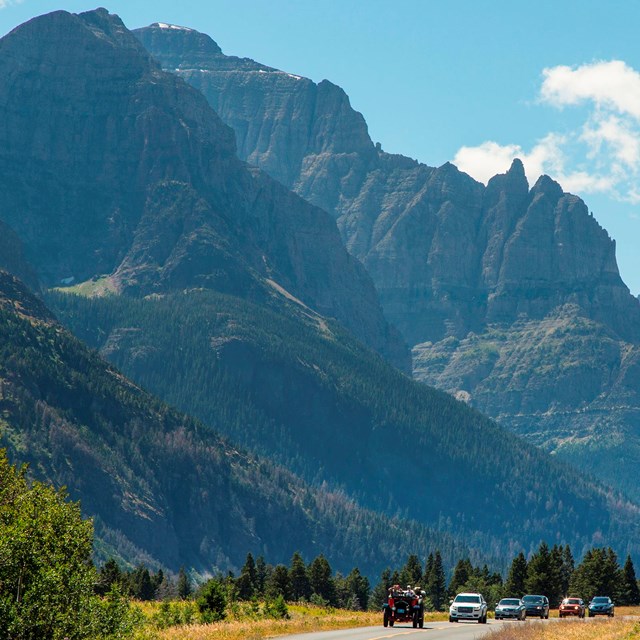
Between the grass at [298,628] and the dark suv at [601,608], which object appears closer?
the grass at [298,628]

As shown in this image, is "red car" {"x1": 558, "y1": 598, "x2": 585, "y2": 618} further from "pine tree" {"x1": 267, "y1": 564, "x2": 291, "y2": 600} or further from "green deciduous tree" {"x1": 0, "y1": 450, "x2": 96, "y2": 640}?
"green deciduous tree" {"x1": 0, "y1": 450, "x2": 96, "y2": 640}

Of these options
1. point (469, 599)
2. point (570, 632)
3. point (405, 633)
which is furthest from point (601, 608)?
point (405, 633)

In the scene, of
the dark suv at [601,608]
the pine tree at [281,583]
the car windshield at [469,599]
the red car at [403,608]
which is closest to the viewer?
the red car at [403,608]

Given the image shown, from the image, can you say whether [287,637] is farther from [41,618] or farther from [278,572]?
[278,572]

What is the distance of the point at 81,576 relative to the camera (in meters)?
60.2

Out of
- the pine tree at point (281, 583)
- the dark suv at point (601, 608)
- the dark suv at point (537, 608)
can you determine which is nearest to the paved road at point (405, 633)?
the dark suv at point (537, 608)

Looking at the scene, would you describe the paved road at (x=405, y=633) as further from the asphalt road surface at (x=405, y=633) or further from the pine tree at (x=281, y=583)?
the pine tree at (x=281, y=583)

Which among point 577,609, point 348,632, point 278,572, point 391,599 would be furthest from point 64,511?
point 278,572

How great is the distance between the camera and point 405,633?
81.4 meters

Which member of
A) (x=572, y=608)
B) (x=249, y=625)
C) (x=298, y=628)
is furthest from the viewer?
(x=572, y=608)

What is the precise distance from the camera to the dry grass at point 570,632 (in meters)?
79.8

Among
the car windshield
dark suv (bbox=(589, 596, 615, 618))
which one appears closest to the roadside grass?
the car windshield

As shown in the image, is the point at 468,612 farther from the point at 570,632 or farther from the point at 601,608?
the point at 601,608

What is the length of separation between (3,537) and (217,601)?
119ft
